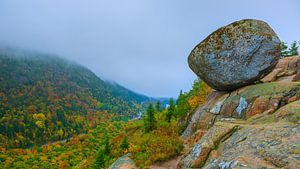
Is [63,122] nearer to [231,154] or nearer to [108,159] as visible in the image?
[108,159]

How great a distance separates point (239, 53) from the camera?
15250 mm

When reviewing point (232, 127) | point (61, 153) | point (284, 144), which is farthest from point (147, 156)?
point (61, 153)

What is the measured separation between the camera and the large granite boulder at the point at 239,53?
590 inches

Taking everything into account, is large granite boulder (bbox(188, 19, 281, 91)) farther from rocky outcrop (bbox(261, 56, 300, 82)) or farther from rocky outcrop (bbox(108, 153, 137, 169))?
rocky outcrop (bbox(108, 153, 137, 169))

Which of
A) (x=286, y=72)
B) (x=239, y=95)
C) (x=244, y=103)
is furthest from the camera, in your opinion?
(x=286, y=72)

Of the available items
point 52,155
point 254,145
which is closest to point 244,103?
point 254,145

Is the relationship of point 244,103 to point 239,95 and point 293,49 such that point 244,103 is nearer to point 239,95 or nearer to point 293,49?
point 239,95

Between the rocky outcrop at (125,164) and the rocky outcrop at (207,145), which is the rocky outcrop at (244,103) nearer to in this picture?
the rocky outcrop at (207,145)

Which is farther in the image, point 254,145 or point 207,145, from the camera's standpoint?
point 207,145

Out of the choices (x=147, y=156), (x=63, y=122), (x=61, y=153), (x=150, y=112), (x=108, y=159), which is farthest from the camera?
(x=63, y=122)

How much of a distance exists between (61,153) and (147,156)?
130891 mm

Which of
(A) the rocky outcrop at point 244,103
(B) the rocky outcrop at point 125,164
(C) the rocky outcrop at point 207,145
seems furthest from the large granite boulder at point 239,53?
(B) the rocky outcrop at point 125,164

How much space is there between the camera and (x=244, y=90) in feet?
50.3

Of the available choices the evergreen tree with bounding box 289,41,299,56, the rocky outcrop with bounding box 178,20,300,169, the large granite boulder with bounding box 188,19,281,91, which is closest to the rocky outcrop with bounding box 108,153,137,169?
the rocky outcrop with bounding box 178,20,300,169
